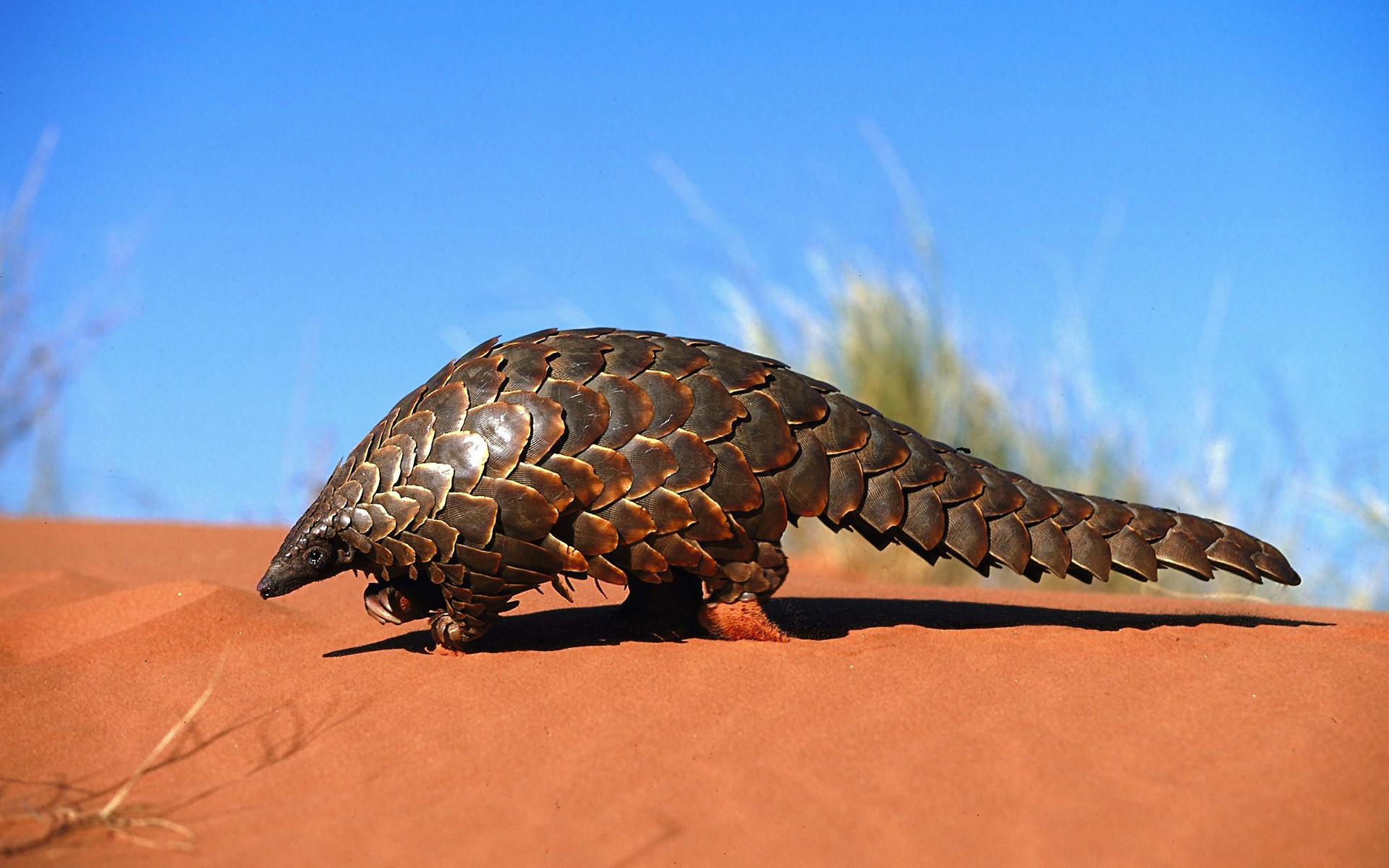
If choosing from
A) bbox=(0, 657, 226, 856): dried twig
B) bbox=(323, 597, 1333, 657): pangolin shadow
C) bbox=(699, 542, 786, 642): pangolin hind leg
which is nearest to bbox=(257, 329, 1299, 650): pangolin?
bbox=(699, 542, 786, 642): pangolin hind leg

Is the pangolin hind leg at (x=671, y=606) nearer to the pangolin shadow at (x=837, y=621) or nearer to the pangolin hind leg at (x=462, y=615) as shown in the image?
the pangolin shadow at (x=837, y=621)

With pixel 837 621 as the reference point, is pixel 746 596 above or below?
below

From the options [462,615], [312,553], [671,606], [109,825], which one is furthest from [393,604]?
[109,825]

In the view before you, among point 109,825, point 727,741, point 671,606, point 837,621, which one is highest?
point 837,621

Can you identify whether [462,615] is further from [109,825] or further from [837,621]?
[837,621]

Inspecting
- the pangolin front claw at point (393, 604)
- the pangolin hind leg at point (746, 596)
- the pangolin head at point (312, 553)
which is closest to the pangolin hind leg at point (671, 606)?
the pangolin hind leg at point (746, 596)
